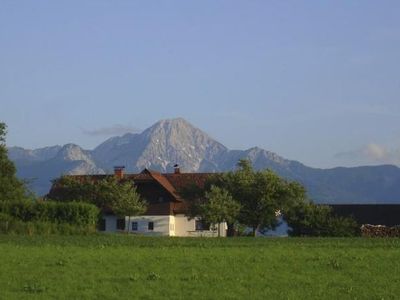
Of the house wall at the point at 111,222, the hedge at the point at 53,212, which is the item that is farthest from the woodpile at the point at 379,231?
the house wall at the point at 111,222

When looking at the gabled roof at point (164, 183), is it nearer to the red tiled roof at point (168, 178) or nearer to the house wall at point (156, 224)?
the red tiled roof at point (168, 178)

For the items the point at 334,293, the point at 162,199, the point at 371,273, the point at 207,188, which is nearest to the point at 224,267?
the point at 371,273

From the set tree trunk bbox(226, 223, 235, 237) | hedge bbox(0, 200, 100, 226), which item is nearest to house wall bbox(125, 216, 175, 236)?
tree trunk bbox(226, 223, 235, 237)

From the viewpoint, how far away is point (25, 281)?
20.2 metres

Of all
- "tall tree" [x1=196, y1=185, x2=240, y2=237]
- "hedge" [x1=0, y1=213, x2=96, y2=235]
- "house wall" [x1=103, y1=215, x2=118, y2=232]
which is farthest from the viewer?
Result: "house wall" [x1=103, y1=215, x2=118, y2=232]

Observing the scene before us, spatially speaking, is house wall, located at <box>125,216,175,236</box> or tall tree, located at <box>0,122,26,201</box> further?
house wall, located at <box>125,216,175,236</box>

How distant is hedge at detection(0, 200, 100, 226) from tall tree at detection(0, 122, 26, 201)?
18.5 m

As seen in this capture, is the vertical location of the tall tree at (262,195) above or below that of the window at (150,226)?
above

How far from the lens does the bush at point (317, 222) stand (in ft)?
258

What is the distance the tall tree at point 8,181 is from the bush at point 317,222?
28658mm

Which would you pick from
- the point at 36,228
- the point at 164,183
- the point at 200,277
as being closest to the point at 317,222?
the point at 36,228

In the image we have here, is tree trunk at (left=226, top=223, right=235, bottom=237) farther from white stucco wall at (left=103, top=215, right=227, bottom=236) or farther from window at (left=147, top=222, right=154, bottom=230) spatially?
window at (left=147, top=222, right=154, bottom=230)

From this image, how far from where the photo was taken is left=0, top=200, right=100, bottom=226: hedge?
64.9 metres

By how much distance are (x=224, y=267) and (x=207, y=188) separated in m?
68.5
